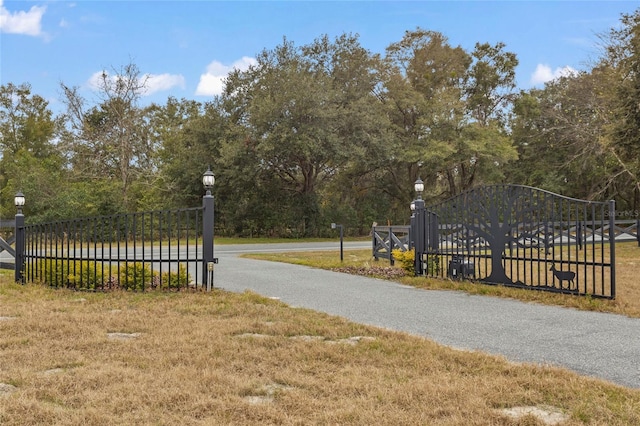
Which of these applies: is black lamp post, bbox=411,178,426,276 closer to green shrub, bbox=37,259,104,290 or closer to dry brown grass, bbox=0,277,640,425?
Answer: dry brown grass, bbox=0,277,640,425

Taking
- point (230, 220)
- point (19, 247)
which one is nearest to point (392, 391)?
point (19, 247)

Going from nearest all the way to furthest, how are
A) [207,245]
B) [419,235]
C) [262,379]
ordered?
1. [262,379]
2. [207,245]
3. [419,235]

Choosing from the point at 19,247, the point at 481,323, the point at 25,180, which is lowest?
the point at 481,323

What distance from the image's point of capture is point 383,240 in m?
13.3

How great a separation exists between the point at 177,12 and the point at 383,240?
24.4 feet

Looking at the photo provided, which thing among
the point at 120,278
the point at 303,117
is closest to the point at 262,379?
the point at 120,278

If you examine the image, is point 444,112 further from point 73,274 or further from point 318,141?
point 73,274

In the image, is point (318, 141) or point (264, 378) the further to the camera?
point (318, 141)

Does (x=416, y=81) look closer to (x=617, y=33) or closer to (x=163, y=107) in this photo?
(x=617, y=33)

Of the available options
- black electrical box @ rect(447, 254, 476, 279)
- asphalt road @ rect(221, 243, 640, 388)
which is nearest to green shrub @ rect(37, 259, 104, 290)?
asphalt road @ rect(221, 243, 640, 388)

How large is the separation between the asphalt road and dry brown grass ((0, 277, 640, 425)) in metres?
0.55

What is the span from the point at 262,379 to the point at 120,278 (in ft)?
16.6

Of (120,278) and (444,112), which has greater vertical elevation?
(444,112)

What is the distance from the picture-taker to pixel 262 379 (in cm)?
346
